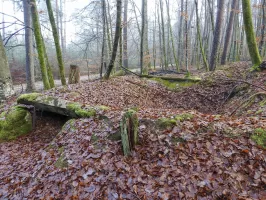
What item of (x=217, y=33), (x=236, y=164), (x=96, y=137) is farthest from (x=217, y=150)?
(x=217, y=33)

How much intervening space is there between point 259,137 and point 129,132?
2635 mm

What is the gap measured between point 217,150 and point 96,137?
2837mm

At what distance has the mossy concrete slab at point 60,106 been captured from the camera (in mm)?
5637

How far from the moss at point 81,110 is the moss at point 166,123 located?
87.1 inches

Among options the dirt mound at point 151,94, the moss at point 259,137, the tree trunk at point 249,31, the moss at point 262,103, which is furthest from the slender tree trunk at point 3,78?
the tree trunk at point 249,31

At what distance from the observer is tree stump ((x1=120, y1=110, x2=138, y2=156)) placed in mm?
3895

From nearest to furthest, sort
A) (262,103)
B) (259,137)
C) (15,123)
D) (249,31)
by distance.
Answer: (259,137), (262,103), (15,123), (249,31)

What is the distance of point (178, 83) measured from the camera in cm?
997

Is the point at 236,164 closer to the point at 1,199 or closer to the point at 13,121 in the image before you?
the point at 1,199

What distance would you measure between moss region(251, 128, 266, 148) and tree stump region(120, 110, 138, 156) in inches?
95.4

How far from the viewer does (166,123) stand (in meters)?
4.28

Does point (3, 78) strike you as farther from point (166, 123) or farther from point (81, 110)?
point (166, 123)

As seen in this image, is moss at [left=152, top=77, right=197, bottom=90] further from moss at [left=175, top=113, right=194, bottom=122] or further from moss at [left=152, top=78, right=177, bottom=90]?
moss at [left=175, top=113, right=194, bottom=122]

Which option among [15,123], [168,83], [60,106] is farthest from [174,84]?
[15,123]
